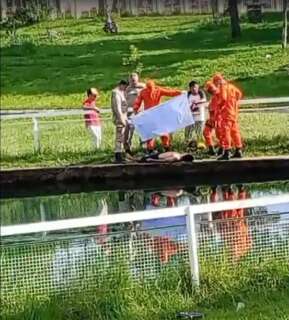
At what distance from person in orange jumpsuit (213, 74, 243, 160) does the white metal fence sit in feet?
29.1

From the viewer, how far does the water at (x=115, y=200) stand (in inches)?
603

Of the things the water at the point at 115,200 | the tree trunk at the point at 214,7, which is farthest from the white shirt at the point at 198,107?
the tree trunk at the point at 214,7

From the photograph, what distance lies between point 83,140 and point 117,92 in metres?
1.97

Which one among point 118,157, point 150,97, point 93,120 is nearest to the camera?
point 118,157

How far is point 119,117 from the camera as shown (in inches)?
726

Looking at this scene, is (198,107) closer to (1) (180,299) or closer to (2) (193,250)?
(2) (193,250)

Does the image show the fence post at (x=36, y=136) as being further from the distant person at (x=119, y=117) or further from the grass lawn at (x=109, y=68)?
the distant person at (x=119, y=117)

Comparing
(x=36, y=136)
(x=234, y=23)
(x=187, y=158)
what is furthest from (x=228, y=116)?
(x=234, y=23)

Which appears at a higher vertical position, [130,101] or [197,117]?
[130,101]

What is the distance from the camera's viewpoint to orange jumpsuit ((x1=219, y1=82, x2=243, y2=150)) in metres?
18.1

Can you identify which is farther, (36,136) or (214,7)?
(214,7)

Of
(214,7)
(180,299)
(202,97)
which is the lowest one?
(180,299)

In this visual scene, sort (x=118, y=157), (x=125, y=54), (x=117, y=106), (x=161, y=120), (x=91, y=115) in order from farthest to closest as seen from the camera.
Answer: (x=125, y=54) < (x=91, y=115) < (x=161, y=120) < (x=118, y=157) < (x=117, y=106)

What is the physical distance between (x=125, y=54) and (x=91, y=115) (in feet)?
61.1
